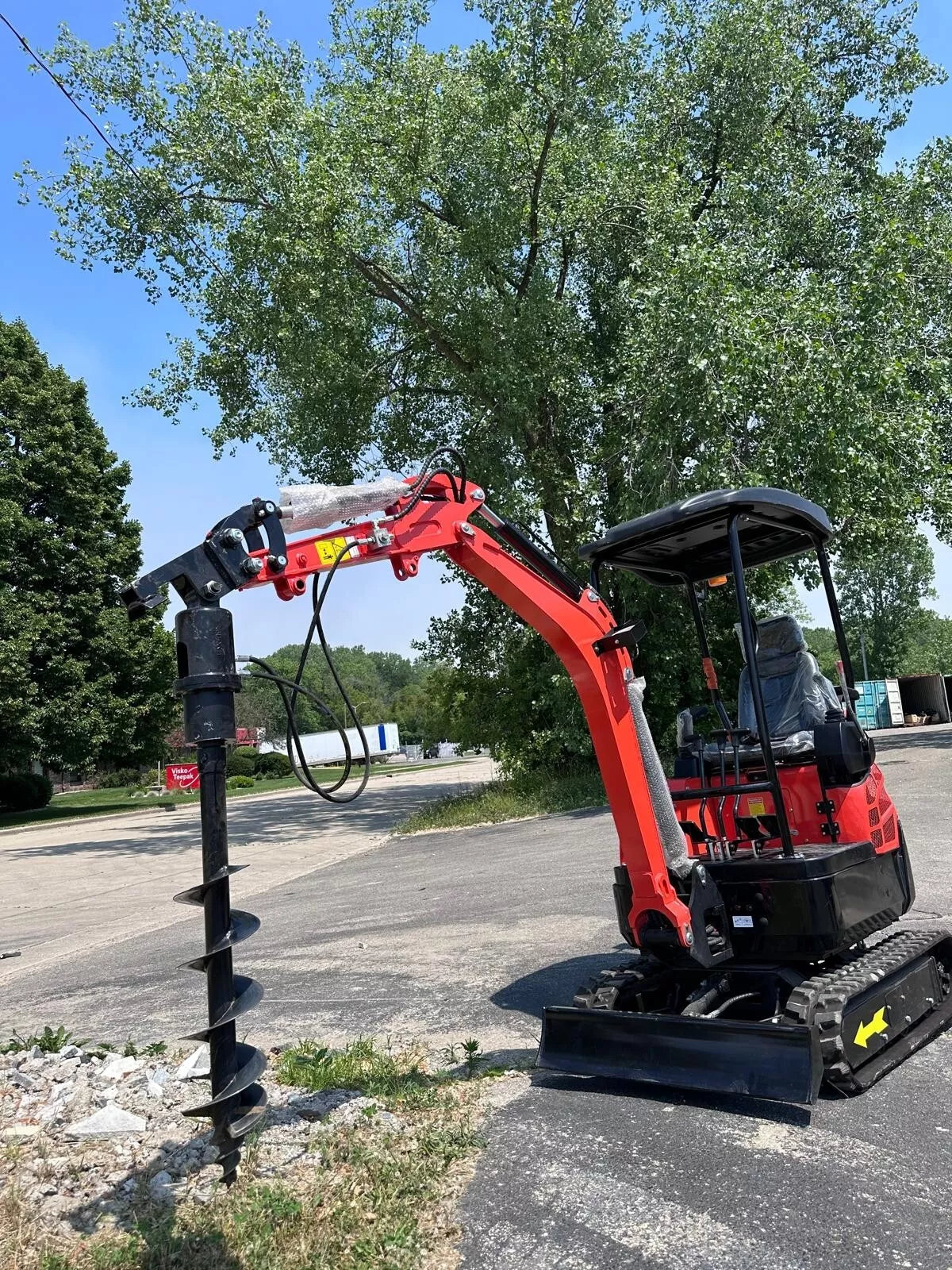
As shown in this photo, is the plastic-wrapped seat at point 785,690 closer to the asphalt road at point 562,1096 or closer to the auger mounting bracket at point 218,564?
the asphalt road at point 562,1096

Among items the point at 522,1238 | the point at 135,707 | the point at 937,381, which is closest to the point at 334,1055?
the point at 522,1238

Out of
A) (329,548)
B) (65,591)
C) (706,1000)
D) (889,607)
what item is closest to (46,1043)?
(329,548)

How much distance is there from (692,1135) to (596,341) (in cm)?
1855

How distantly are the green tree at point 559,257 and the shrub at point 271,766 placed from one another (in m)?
36.8

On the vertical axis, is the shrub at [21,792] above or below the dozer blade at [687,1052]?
above

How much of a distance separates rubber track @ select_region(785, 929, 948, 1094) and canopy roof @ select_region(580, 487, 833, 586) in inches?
89.9

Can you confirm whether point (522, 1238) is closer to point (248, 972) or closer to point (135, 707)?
point (248, 972)

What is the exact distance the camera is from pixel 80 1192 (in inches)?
157

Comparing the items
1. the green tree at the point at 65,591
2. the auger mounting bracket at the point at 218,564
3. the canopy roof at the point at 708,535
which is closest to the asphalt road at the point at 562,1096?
the auger mounting bracket at the point at 218,564

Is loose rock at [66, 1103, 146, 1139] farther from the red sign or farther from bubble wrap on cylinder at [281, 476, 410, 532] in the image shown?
the red sign

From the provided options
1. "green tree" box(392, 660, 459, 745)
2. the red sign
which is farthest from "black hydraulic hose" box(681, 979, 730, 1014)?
the red sign

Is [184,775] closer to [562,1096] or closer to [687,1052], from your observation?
[562,1096]

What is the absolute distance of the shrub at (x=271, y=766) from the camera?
56.9 metres

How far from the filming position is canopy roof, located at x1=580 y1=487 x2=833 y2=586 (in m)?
5.29
